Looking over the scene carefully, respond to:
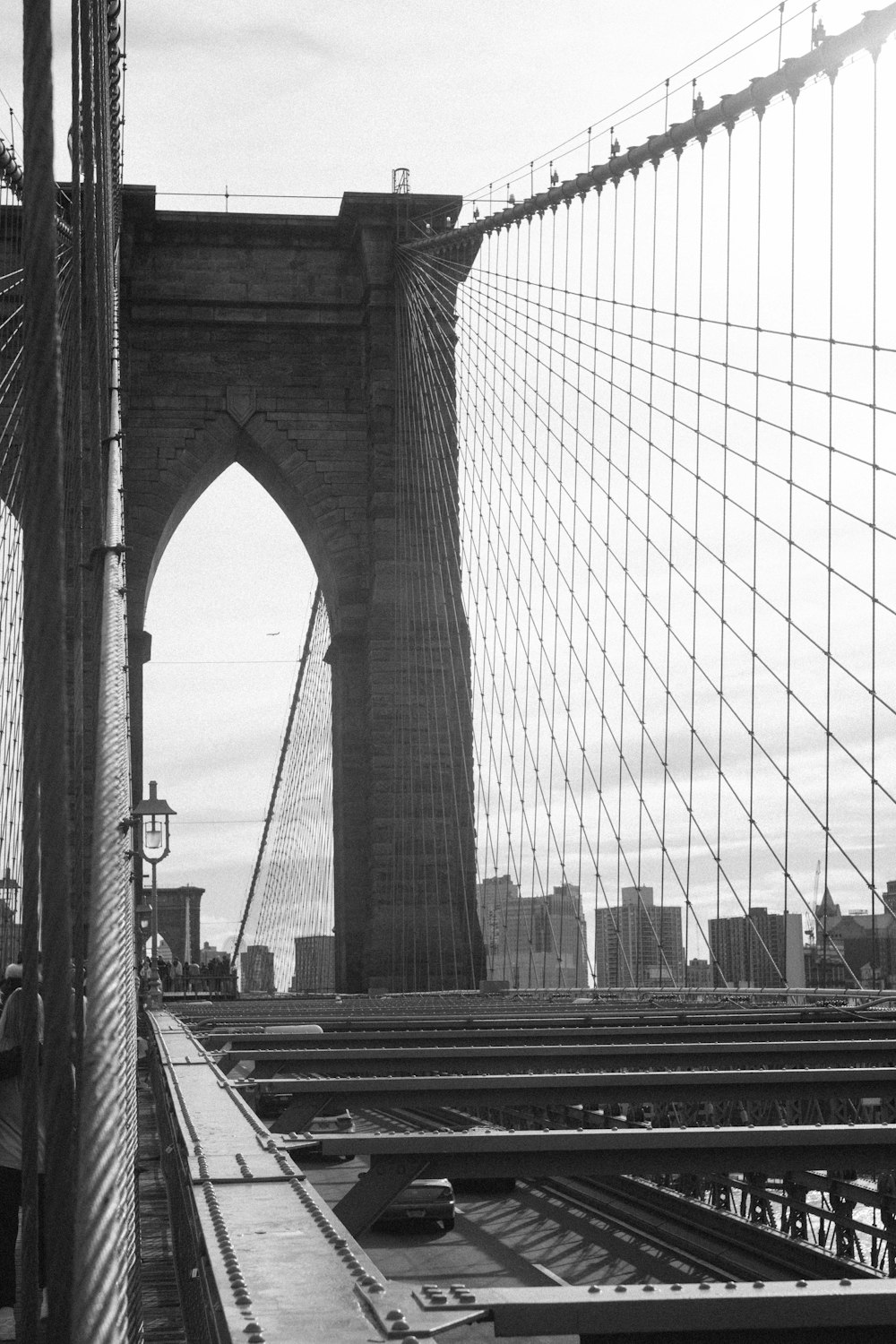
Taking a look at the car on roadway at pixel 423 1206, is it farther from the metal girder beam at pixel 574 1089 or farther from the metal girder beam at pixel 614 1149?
the metal girder beam at pixel 614 1149

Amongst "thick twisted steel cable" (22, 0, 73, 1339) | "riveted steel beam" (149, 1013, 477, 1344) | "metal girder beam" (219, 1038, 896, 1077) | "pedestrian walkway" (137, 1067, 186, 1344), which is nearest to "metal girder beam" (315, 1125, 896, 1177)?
"riveted steel beam" (149, 1013, 477, 1344)

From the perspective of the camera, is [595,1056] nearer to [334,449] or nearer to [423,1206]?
[423,1206]

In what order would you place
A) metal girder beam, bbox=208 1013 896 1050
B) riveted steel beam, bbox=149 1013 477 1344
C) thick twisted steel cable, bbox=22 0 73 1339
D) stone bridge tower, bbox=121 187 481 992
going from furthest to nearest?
stone bridge tower, bbox=121 187 481 992
metal girder beam, bbox=208 1013 896 1050
riveted steel beam, bbox=149 1013 477 1344
thick twisted steel cable, bbox=22 0 73 1339

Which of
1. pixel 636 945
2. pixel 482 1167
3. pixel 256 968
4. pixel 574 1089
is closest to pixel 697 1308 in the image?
pixel 482 1167

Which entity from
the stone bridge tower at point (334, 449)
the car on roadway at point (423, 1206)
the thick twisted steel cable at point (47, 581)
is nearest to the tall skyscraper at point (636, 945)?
the car on roadway at point (423, 1206)

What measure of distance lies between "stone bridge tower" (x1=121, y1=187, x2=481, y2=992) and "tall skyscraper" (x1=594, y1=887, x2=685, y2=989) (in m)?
2.93

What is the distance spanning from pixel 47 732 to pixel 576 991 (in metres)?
12.4

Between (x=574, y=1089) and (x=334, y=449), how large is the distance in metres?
16.7

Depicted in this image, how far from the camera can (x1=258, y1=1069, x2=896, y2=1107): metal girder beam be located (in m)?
4.68

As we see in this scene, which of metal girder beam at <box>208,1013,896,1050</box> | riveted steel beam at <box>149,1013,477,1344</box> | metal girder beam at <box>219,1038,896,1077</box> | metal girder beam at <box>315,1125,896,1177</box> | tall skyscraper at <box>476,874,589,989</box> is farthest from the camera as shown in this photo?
tall skyscraper at <box>476,874,589,989</box>

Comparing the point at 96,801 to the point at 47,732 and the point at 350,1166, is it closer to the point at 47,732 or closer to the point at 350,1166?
the point at 47,732

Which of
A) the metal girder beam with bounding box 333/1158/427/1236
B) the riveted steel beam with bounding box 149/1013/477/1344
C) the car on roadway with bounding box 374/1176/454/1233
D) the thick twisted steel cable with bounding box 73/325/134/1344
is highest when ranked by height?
the thick twisted steel cable with bounding box 73/325/134/1344

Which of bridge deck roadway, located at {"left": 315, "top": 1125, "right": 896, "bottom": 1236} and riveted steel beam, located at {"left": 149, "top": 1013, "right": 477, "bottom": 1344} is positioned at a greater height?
riveted steel beam, located at {"left": 149, "top": 1013, "right": 477, "bottom": 1344}

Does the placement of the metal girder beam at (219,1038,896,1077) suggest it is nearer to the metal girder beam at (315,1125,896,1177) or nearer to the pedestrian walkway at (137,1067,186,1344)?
the pedestrian walkway at (137,1067,186,1344)
